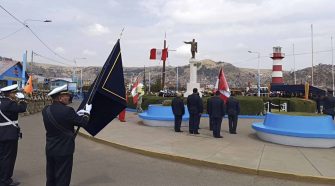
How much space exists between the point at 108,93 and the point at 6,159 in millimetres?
2106

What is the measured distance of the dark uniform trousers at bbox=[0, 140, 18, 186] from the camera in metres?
6.40

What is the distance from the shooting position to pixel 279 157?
9508 millimetres

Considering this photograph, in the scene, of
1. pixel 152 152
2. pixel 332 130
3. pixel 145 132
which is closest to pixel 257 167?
pixel 152 152

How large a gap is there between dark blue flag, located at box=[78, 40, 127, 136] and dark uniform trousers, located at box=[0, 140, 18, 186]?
143 cm

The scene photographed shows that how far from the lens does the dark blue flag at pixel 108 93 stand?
20.4 feet

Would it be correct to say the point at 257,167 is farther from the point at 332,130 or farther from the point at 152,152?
the point at 332,130

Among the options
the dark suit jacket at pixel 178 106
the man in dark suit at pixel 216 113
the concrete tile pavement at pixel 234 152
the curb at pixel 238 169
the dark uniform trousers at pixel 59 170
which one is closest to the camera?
the dark uniform trousers at pixel 59 170

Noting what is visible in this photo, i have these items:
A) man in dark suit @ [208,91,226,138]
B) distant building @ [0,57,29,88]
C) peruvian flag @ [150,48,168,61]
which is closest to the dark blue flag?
man in dark suit @ [208,91,226,138]

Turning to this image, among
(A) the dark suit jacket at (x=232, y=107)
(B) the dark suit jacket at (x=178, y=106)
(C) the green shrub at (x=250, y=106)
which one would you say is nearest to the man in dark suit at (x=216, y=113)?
(A) the dark suit jacket at (x=232, y=107)

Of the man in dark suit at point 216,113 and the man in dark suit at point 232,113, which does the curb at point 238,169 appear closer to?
the man in dark suit at point 216,113

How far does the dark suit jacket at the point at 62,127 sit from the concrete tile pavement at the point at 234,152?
428cm

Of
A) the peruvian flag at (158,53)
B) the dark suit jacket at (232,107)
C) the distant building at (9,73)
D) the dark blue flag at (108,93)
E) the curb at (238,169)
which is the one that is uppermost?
the peruvian flag at (158,53)

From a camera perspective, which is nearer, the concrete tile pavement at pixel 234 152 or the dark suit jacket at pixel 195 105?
the concrete tile pavement at pixel 234 152

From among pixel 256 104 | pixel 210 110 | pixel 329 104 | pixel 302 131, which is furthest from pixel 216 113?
pixel 256 104
